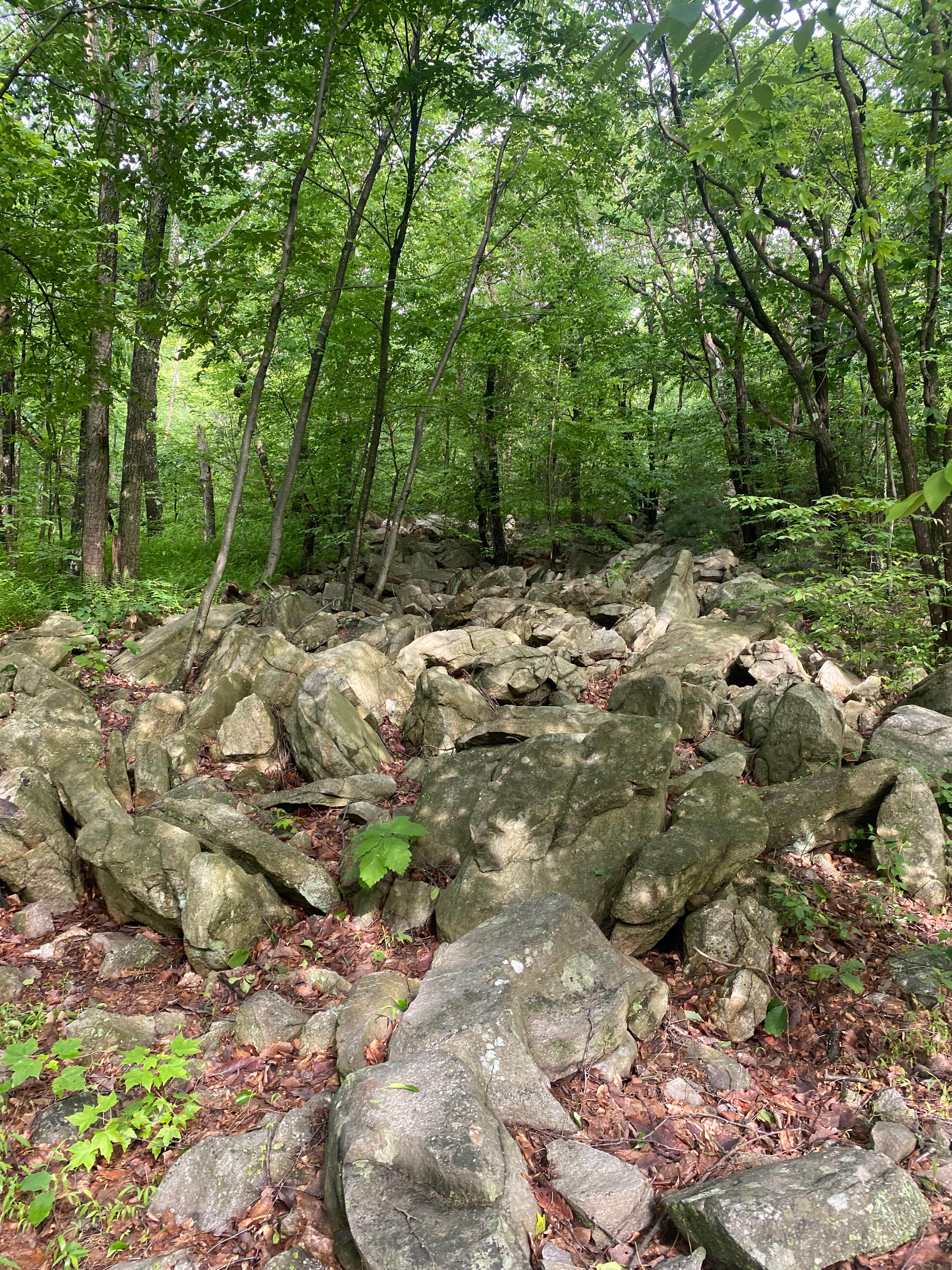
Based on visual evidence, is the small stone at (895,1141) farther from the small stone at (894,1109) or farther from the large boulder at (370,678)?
the large boulder at (370,678)

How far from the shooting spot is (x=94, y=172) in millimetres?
6793

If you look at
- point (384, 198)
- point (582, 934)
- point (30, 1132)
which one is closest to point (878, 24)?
point (384, 198)

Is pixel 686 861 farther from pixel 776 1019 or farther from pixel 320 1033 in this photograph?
pixel 320 1033

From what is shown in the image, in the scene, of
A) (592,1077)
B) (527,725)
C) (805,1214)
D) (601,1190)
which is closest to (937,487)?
(805,1214)

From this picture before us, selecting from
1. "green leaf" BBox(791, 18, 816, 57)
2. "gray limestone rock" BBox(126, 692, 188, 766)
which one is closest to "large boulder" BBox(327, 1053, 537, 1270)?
"green leaf" BBox(791, 18, 816, 57)

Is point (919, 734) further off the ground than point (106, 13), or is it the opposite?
point (106, 13)

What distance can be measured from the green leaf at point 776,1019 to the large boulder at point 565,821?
40.9 inches

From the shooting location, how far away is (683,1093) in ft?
10.6

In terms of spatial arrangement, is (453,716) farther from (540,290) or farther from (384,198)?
(540,290)

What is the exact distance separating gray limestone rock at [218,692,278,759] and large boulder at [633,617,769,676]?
427 cm

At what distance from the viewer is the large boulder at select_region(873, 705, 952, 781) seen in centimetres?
534

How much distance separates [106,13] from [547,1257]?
10736 mm

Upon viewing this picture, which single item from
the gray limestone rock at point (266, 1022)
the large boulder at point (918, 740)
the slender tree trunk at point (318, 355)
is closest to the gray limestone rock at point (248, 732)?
the large boulder at point (918, 740)

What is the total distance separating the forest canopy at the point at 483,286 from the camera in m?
6.71
